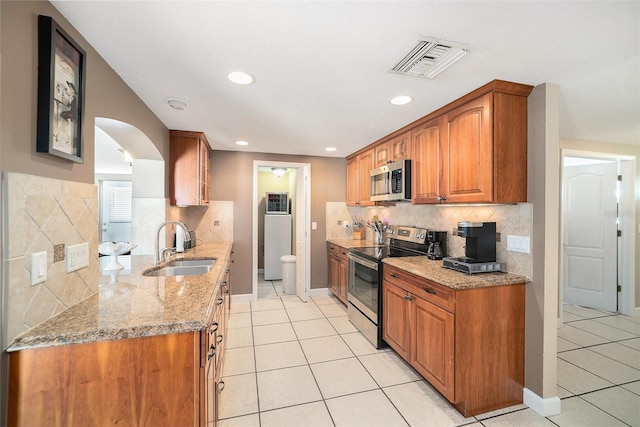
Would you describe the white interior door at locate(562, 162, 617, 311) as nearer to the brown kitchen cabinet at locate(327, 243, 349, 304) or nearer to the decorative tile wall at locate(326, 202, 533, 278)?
the decorative tile wall at locate(326, 202, 533, 278)

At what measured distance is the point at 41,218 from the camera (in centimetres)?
111

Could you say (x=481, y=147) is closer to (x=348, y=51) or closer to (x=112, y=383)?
(x=348, y=51)

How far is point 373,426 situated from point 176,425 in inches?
49.4

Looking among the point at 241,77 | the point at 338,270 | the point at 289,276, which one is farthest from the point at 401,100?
the point at 289,276

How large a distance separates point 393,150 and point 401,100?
98cm

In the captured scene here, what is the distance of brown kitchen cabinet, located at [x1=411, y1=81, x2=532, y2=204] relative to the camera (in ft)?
6.37

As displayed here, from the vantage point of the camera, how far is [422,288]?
2148mm

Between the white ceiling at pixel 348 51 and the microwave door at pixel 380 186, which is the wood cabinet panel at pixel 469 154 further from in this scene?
the microwave door at pixel 380 186

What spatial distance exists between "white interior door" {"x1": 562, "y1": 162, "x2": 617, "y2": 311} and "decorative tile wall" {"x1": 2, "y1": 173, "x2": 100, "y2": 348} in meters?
5.60

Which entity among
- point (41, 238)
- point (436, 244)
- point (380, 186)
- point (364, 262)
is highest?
point (380, 186)

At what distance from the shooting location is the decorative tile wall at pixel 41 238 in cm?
97

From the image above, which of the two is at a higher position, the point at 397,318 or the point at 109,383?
the point at 109,383

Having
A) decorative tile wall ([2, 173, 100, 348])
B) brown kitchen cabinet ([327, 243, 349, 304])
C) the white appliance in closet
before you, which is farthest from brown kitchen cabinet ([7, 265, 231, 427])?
the white appliance in closet

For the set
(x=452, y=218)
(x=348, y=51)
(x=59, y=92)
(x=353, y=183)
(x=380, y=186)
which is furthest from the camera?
(x=353, y=183)
